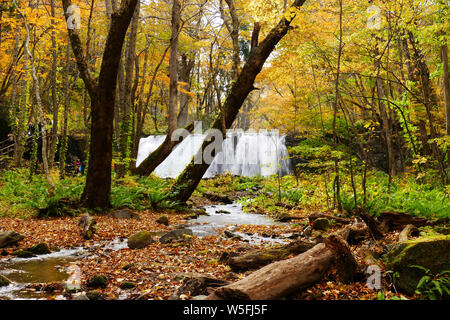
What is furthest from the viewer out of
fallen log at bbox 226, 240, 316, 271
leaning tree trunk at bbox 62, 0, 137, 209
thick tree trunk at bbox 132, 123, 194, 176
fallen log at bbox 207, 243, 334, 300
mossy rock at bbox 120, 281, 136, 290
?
thick tree trunk at bbox 132, 123, 194, 176

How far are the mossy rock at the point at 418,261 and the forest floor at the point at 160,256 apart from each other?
0.11 m

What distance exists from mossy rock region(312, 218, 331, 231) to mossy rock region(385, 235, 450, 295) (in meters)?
3.09

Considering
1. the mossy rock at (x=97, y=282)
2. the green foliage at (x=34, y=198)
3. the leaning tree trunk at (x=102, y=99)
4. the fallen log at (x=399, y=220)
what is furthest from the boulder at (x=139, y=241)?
the fallen log at (x=399, y=220)

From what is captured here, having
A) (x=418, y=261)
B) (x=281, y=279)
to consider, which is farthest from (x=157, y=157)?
(x=418, y=261)

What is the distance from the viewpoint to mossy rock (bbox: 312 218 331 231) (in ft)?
19.6

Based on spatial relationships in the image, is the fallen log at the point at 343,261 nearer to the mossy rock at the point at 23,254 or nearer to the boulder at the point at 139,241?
the boulder at the point at 139,241

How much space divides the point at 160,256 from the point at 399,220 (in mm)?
4007

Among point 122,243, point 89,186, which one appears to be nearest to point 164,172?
point 89,186

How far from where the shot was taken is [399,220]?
5055 mm

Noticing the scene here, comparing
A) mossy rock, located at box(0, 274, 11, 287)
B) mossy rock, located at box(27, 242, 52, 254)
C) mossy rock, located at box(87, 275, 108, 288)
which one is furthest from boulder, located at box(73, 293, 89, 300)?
mossy rock, located at box(27, 242, 52, 254)

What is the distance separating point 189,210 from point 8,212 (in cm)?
472

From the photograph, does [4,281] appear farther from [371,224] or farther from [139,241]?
[371,224]

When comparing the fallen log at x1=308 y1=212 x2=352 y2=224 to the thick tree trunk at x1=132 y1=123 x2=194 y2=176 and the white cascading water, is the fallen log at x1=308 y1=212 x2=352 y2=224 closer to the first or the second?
the thick tree trunk at x1=132 y1=123 x2=194 y2=176

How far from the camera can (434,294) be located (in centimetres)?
249
